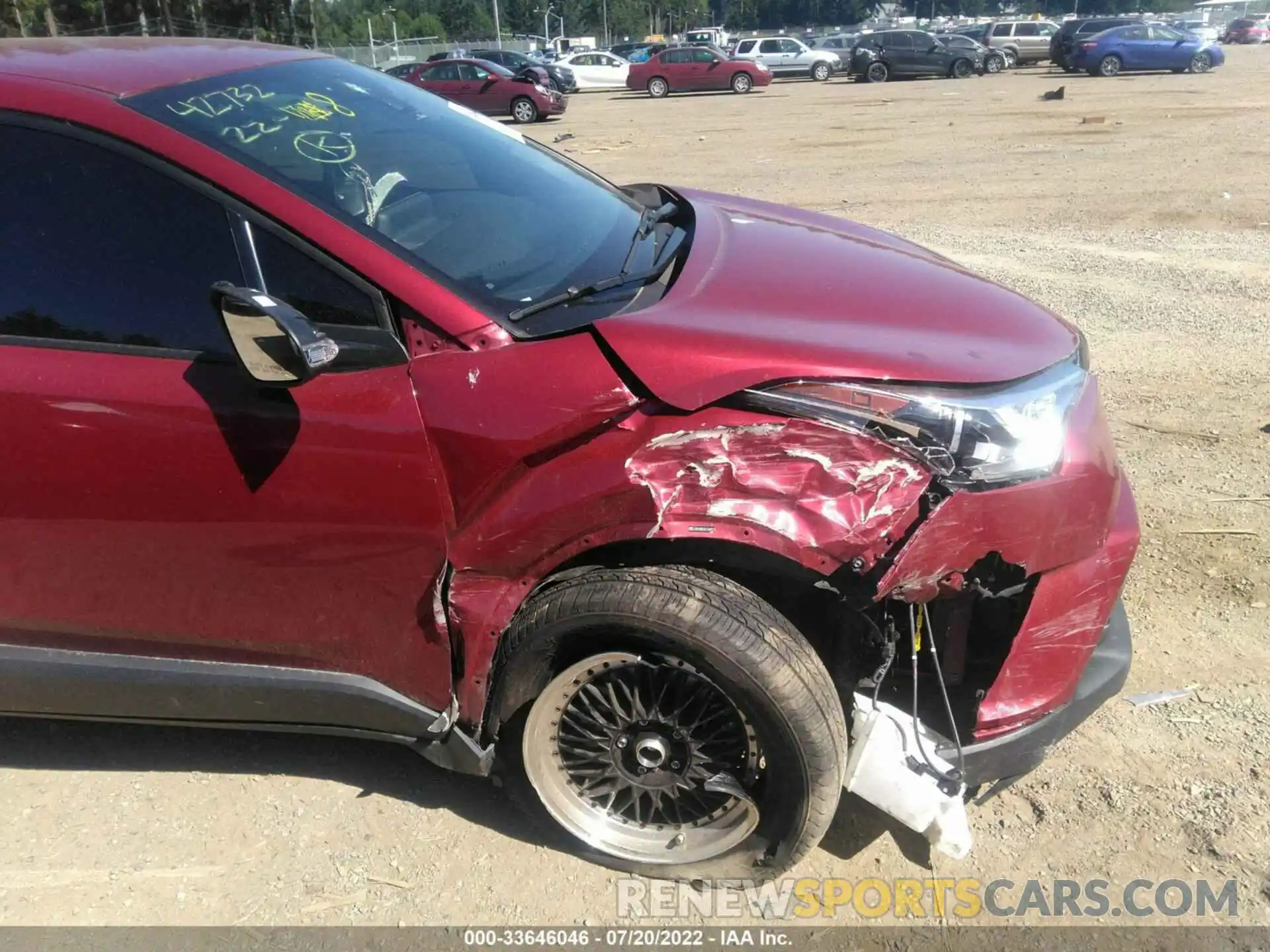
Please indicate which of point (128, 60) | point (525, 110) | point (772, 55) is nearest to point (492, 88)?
point (525, 110)

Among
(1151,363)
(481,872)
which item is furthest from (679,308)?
(1151,363)

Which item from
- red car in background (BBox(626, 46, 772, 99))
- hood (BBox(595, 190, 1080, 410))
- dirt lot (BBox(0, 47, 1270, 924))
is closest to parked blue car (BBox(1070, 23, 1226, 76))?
red car in background (BBox(626, 46, 772, 99))

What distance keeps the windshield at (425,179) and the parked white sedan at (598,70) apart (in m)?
33.8

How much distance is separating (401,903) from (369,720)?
49 cm

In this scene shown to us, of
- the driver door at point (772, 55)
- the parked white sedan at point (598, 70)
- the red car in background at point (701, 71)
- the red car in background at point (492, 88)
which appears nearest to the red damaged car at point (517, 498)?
the red car in background at point (492, 88)

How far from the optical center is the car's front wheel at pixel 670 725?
7.00ft

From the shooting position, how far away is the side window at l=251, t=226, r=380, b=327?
7.06ft

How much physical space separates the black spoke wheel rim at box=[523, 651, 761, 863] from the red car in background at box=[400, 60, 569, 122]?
23.1 meters

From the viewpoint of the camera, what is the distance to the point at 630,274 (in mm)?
2547

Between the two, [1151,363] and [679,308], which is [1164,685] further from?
[1151,363]

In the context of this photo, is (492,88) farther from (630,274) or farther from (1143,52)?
(630,274)

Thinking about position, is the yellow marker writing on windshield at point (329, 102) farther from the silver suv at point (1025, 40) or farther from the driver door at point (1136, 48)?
the silver suv at point (1025, 40)

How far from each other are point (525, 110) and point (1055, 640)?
23.8 m

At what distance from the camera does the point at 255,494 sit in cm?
217
